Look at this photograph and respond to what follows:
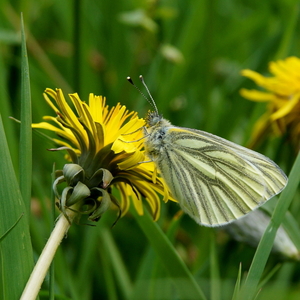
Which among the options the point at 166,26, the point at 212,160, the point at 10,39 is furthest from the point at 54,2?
the point at 212,160

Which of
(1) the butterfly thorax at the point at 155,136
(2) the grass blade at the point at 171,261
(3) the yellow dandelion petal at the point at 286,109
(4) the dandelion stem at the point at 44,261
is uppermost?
(3) the yellow dandelion petal at the point at 286,109

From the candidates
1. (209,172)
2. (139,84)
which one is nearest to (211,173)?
(209,172)

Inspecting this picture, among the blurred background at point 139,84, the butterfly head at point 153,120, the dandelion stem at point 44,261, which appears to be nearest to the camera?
the dandelion stem at point 44,261

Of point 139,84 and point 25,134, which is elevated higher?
point 25,134

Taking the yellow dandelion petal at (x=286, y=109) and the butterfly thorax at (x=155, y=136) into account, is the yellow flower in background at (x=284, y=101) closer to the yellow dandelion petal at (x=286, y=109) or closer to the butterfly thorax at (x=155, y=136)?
the yellow dandelion petal at (x=286, y=109)

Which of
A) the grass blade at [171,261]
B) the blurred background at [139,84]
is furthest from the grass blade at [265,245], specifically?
the blurred background at [139,84]

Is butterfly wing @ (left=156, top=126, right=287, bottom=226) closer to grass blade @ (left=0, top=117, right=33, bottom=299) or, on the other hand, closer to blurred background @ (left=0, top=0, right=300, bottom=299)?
blurred background @ (left=0, top=0, right=300, bottom=299)

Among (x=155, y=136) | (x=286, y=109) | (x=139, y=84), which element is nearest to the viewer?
(x=155, y=136)

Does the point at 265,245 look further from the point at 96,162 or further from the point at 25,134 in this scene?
the point at 25,134
